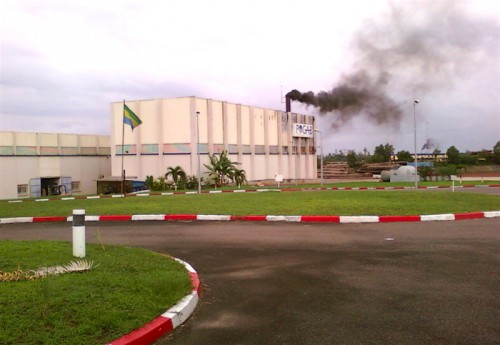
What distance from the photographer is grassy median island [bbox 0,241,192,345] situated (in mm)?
3928

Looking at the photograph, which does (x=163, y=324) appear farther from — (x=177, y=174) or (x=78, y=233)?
(x=177, y=174)

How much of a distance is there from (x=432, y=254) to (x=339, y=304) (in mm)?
3361

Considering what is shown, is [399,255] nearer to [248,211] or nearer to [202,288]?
[202,288]

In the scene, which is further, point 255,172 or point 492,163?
point 492,163

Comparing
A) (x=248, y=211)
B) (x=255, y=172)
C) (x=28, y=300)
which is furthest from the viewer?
(x=255, y=172)

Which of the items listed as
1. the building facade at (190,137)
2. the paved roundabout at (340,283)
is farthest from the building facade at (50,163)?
the paved roundabout at (340,283)

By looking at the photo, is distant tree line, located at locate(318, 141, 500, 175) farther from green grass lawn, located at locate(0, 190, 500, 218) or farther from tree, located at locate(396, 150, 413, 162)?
green grass lawn, located at locate(0, 190, 500, 218)

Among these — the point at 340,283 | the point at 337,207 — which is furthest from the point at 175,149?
the point at 340,283

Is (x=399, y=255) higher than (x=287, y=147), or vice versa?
(x=287, y=147)

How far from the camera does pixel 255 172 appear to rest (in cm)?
5191

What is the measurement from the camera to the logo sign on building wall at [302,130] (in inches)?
2320

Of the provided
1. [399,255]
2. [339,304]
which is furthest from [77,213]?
[399,255]

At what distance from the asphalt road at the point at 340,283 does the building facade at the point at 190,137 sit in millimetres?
29982

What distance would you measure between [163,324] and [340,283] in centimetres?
256
